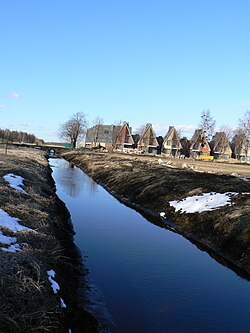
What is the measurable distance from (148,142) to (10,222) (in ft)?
314

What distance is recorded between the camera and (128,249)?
13.8m

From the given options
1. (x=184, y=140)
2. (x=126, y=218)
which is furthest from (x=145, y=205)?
(x=184, y=140)

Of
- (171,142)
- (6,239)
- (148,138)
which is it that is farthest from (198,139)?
(6,239)

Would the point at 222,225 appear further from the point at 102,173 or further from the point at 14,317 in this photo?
the point at 102,173

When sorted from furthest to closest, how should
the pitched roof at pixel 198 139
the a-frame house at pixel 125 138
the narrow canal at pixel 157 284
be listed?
the a-frame house at pixel 125 138 → the pitched roof at pixel 198 139 → the narrow canal at pixel 157 284

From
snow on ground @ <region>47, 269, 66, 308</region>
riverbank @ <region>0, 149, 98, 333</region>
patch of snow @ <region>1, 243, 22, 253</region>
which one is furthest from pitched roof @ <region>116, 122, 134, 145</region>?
snow on ground @ <region>47, 269, 66, 308</region>

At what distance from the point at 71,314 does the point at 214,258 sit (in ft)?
25.0

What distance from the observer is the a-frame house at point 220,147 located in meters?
108

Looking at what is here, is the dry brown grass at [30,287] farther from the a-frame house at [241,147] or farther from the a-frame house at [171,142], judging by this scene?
the a-frame house at [171,142]

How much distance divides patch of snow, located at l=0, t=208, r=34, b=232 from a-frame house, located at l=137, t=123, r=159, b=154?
94832 mm

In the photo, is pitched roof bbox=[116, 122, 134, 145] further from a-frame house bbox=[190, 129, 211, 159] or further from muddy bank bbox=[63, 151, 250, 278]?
muddy bank bbox=[63, 151, 250, 278]

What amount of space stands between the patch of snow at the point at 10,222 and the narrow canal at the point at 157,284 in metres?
2.54

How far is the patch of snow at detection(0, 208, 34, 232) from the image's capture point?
33.7 feet

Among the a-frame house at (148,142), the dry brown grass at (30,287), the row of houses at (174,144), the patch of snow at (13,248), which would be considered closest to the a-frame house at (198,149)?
the row of houses at (174,144)
